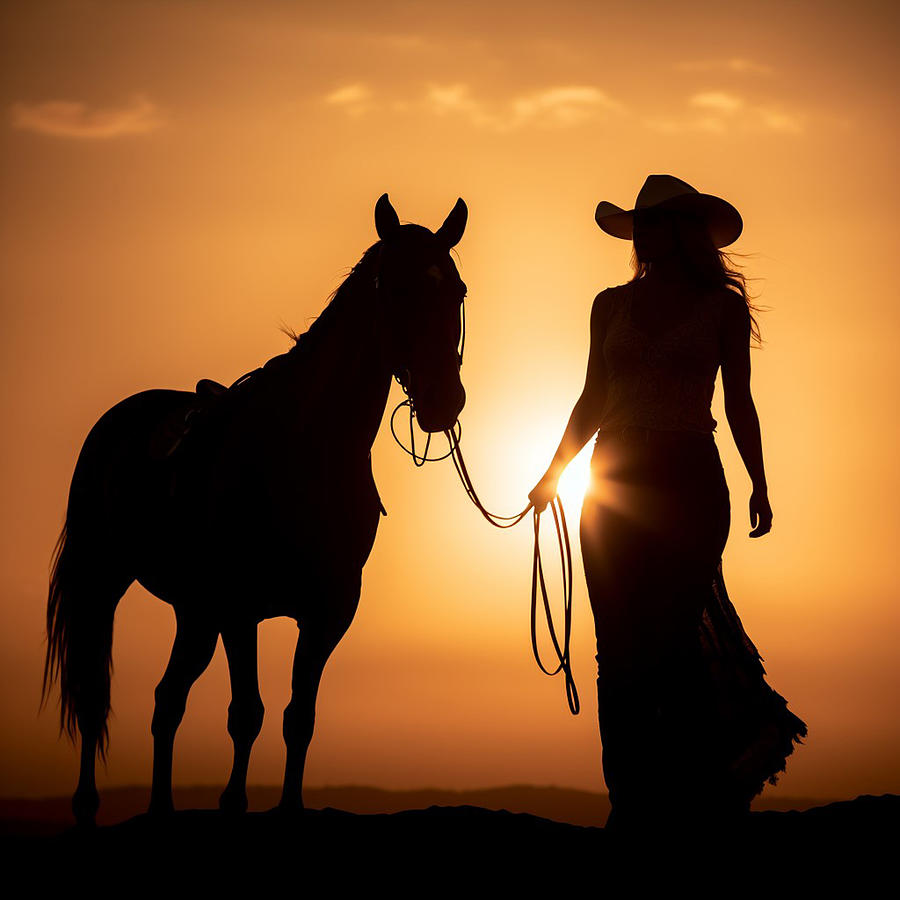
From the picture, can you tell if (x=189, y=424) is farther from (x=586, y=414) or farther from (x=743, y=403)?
(x=743, y=403)

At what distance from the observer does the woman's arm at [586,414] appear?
5.57 meters

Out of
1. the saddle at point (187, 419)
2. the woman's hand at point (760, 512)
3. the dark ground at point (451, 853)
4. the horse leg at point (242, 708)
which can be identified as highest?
the saddle at point (187, 419)

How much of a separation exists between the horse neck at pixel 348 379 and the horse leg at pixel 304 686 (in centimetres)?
101

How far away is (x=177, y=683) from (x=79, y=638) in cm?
173

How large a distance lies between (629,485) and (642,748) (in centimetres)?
116

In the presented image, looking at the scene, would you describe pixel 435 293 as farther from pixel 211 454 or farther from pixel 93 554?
pixel 93 554

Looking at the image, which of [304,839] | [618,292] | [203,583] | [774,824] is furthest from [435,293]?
[774,824]

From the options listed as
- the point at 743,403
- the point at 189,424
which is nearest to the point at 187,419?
the point at 189,424

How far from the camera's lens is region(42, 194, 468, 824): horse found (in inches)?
247

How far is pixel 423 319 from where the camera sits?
20.3 feet

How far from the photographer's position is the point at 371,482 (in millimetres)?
6789

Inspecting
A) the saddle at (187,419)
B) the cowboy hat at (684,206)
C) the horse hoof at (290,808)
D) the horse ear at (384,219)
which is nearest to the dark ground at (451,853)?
the horse hoof at (290,808)

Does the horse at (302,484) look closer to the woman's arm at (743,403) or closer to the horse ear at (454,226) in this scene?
the horse ear at (454,226)

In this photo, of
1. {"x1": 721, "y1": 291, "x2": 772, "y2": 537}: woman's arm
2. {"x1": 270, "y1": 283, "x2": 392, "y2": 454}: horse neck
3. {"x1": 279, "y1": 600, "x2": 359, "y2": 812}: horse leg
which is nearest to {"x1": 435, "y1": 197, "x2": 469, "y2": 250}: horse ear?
{"x1": 270, "y1": 283, "x2": 392, "y2": 454}: horse neck
